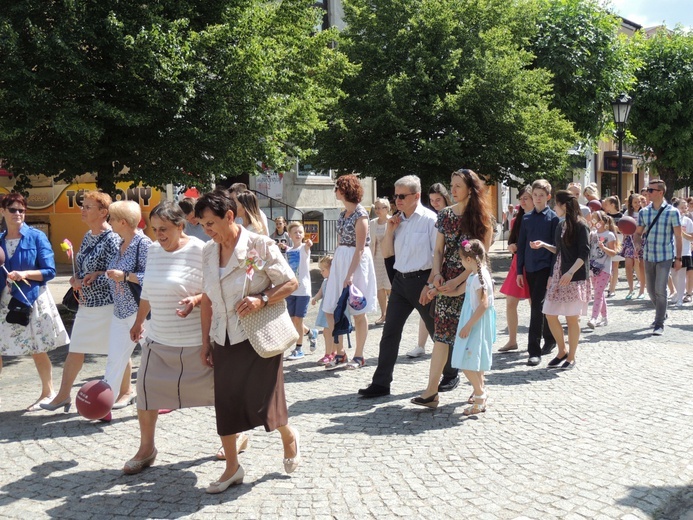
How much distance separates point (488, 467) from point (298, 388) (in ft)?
9.12

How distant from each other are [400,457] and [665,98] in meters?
32.1

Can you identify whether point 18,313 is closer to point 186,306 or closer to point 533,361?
point 186,306

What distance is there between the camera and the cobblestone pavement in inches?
175

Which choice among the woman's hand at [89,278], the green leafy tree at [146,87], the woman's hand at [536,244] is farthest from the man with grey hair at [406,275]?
the green leafy tree at [146,87]

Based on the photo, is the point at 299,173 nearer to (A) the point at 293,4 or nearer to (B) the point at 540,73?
(B) the point at 540,73

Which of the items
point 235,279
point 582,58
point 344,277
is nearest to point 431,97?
point 582,58

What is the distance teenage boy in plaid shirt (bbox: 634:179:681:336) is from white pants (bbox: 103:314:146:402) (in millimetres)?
7321

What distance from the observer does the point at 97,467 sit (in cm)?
517

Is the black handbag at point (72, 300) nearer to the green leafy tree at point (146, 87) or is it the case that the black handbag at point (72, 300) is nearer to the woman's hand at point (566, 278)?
the green leafy tree at point (146, 87)

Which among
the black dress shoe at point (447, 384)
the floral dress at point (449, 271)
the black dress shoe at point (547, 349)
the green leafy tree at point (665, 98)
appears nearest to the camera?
the floral dress at point (449, 271)

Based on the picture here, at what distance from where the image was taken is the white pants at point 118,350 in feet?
19.8

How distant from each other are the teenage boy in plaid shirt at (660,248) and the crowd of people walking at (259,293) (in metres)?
0.02

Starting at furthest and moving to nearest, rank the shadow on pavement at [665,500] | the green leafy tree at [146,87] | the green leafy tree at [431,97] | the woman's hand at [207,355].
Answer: the green leafy tree at [431,97], the green leafy tree at [146,87], the woman's hand at [207,355], the shadow on pavement at [665,500]

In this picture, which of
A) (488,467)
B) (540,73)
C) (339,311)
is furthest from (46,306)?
(540,73)
